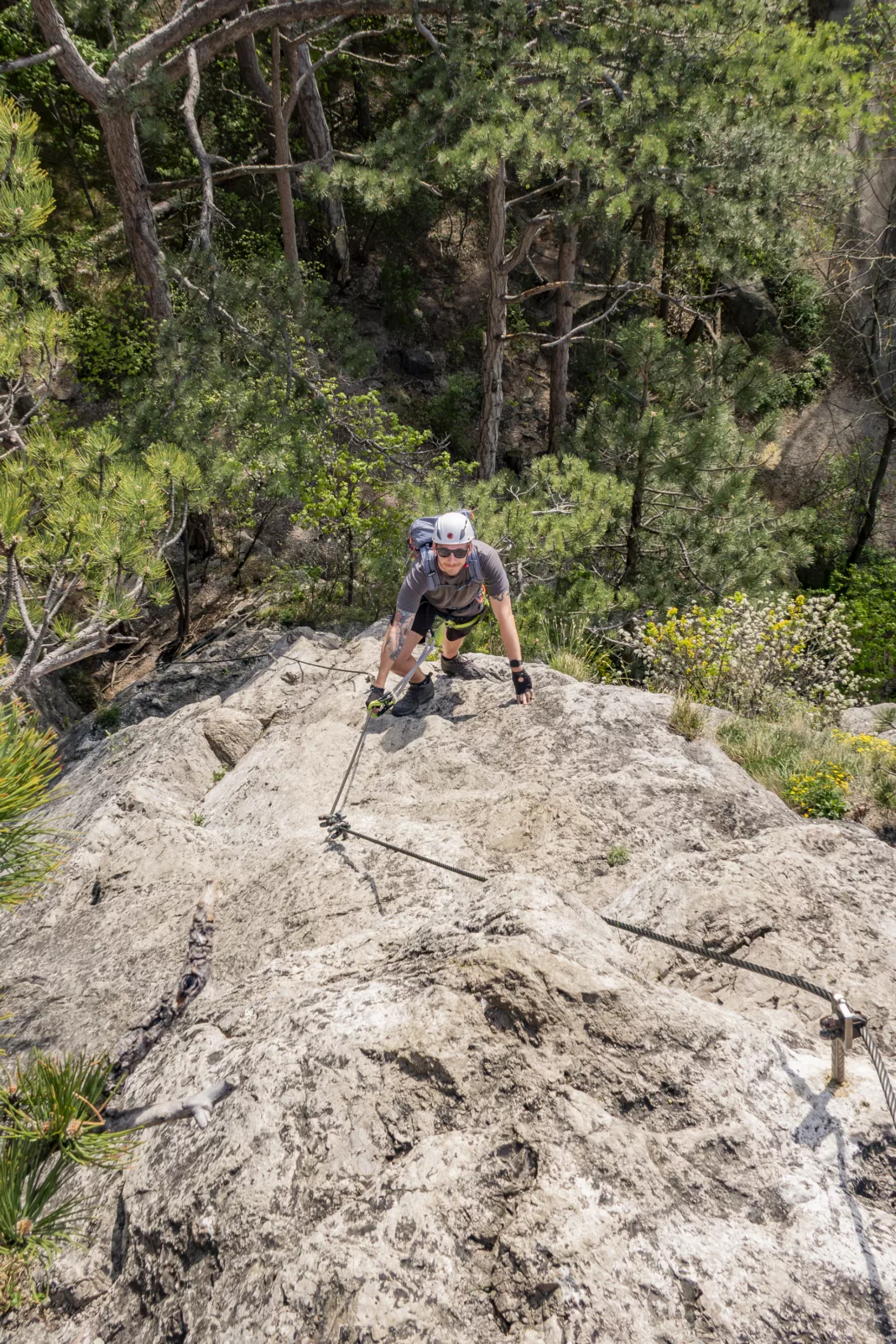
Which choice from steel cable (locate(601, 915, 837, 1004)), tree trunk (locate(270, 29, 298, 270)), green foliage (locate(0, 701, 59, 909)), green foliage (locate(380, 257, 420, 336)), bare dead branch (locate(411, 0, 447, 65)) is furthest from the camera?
green foliage (locate(380, 257, 420, 336))

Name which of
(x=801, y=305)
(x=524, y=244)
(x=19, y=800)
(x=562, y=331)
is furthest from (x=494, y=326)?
(x=801, y=305)

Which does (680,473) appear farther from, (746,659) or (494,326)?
(746,659)

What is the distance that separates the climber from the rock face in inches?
53.5

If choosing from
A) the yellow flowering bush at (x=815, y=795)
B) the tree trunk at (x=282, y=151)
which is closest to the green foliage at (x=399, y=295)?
the tree trunk at (x=282, y=151)

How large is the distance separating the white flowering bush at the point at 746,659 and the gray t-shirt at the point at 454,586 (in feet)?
6.67

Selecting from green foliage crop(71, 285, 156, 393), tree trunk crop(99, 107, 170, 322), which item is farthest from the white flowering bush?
green foliage crop(71, 285, 156, 393)

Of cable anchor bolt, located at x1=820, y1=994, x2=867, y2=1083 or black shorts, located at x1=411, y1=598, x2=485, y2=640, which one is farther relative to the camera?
black shorts, located at x1=411, y1=598, x2=485, y2=640

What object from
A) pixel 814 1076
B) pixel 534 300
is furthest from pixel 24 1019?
pixel 534 300

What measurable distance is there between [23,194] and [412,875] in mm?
3904

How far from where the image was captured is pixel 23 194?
3.73 m

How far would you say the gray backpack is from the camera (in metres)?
4.54

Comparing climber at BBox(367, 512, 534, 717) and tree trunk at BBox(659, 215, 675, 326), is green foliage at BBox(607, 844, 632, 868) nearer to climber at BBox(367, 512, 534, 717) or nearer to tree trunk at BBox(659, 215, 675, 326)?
climber at BBox(367, 512, 534, 717)

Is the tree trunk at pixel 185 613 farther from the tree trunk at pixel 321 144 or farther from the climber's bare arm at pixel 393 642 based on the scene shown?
the climber's bare arm at pixel 393 642

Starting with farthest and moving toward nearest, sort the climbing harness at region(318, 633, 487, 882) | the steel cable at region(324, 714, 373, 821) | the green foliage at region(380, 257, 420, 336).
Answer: the green foliage at region(380, 257, 420, 336) < the steel cable at region(324, 714, 373, 821) < the climbing harness at region(318, 633, 487, 882)
